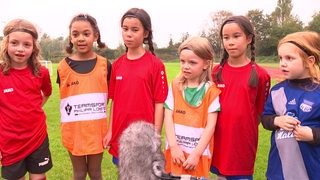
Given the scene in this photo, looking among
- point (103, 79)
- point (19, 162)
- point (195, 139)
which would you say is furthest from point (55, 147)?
point (195, 139)

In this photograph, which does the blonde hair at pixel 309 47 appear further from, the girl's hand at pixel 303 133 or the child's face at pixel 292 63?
the girl's hand at pixel 303 133

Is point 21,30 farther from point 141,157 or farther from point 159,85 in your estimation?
point 141,157

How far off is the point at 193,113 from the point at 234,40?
76 cm

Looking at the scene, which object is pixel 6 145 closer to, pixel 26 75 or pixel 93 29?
pixel 26 75

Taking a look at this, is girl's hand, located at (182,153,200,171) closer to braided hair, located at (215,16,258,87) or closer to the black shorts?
braided hair, located at (215,16,258,87)

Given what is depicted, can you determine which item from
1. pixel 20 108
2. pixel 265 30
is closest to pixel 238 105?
pixel 20 108

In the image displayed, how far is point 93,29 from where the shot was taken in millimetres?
3545

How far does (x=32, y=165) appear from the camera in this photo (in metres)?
3.53

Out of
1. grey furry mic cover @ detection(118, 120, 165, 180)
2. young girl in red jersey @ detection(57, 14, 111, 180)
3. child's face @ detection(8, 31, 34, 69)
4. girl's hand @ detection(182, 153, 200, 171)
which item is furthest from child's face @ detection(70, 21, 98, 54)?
grey furry mic cover @ detection(118, 120, 165, 180)

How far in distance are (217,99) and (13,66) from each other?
2.12 meters

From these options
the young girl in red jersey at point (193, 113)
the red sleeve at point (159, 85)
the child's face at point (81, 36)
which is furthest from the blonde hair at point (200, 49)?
the child's face at point (81, 36)

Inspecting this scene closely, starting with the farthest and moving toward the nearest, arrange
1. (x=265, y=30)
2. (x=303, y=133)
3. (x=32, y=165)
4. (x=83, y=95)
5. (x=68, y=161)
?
(x=265, y=30), (x=68, y=161), (x=32, y=165), (x=83, y=95), (x=303, y=133)

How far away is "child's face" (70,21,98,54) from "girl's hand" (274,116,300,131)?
1.99m

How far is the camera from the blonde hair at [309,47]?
2.61 m
